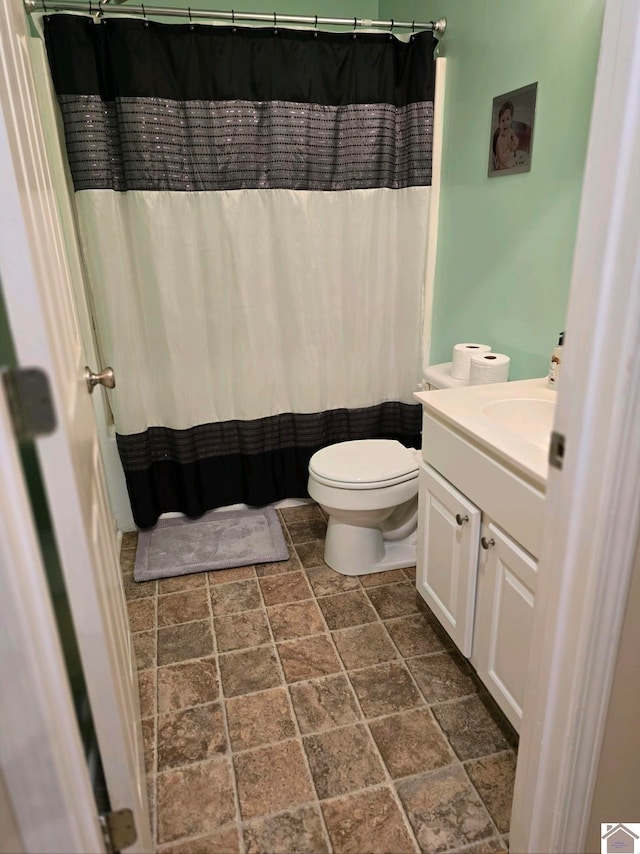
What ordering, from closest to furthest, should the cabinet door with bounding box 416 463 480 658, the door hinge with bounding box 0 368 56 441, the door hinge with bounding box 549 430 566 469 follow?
the door hinge with bounding box 0 368 56 441 → the door hinge with bounding box 549 430 566 469 → the cabinet door with bounding box 416 463 480 658

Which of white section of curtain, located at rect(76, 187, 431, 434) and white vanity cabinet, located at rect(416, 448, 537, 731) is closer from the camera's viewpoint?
white vanity cabinet, located at rect(416, 448, 537, 731)

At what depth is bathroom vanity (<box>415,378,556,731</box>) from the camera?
1.34 meters

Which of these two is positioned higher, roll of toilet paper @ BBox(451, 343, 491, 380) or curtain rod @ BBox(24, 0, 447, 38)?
curtain rod @ BBox(24, 0, 447, 38)

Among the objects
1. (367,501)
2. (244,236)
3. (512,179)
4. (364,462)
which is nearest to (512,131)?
(512,179)

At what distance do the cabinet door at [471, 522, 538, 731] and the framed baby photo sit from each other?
1240 millimetres

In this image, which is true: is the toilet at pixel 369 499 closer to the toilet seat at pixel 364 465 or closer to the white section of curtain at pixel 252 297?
the toilet seat at pixel 364 465

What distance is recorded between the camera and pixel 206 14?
209 cm

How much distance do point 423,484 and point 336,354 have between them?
100 cm

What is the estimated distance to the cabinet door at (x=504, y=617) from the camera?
1354mm

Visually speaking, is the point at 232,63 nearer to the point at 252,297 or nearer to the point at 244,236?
the point at 244,236

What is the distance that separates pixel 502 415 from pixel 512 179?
871mm

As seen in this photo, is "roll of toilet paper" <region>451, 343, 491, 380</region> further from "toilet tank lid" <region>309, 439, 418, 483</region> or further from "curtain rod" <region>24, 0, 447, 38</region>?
"curtain rod" <region>24, 0, 447, 38</region>

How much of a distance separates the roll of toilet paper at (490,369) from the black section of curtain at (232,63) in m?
1.17

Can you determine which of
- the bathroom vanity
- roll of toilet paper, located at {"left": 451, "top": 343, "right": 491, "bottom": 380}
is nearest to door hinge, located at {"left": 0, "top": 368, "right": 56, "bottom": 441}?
the bathroom vanity
